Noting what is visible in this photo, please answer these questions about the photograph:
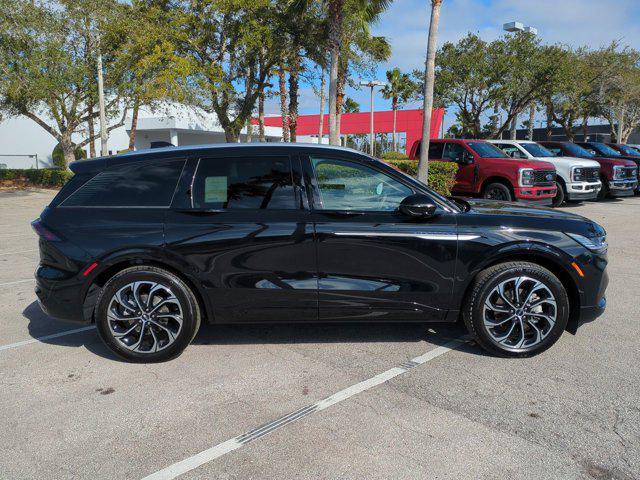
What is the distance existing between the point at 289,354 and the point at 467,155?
10.6m

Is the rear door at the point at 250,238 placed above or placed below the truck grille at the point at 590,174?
below

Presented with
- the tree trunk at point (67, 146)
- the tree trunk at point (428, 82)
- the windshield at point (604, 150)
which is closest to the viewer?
the tree trunk at point (428, 82)

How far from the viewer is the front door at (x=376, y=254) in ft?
12.8

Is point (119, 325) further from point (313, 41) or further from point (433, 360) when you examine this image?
point (313, 41)

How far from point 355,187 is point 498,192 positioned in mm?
9671

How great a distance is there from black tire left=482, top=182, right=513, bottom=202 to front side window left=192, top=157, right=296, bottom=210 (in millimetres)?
9715

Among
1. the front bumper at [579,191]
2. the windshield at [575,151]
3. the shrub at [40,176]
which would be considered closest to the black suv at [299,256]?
the front bumper at [579,191]

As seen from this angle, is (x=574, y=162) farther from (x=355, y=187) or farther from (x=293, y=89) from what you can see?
(x=293, y=89)

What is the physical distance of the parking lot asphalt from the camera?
2.71 metres

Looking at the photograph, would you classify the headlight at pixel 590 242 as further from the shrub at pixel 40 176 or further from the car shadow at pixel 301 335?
the shrub at pixel 40 176

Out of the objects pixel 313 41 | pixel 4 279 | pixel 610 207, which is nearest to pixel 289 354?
pixel 4 279

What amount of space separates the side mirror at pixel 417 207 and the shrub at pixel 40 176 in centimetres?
2331

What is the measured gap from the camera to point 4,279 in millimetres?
6797

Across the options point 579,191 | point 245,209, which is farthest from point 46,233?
point 579,191
